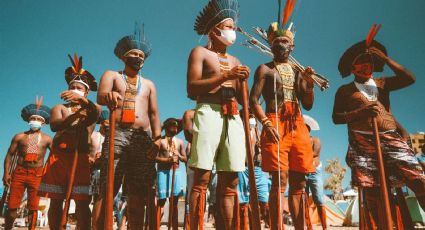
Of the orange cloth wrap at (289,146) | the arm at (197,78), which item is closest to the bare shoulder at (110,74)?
the arm at (197,78)

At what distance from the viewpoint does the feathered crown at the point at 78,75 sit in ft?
17.6

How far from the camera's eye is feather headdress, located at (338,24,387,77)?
4.45 meters

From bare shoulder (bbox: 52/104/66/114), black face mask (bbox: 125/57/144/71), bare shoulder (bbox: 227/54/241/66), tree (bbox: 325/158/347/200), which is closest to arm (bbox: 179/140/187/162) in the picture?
bare shoulder (bbox: 52/104/66/114)

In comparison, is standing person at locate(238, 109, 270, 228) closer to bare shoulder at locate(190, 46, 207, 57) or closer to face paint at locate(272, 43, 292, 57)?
face paint at locate(272, 43, 292, 57)

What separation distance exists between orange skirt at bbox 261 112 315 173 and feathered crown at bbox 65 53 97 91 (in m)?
3.08

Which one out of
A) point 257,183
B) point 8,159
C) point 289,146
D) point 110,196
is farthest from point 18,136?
point 289,146

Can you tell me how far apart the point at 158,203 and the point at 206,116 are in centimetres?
550

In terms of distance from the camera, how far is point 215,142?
3404 mm

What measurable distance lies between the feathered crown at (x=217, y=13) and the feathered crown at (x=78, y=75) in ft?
7.86

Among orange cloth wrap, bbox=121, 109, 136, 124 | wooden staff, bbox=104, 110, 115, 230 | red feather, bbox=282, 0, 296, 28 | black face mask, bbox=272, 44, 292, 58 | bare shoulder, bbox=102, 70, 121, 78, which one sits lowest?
wooden staff, bbox=104, 110, 115, 230

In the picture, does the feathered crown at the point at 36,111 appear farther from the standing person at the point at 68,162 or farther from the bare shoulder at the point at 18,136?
the standing person at the point at 68,162

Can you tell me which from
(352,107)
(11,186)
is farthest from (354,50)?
(11,186)

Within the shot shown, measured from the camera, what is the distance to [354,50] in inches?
187

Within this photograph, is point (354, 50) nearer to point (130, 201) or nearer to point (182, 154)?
point (130, 201)
